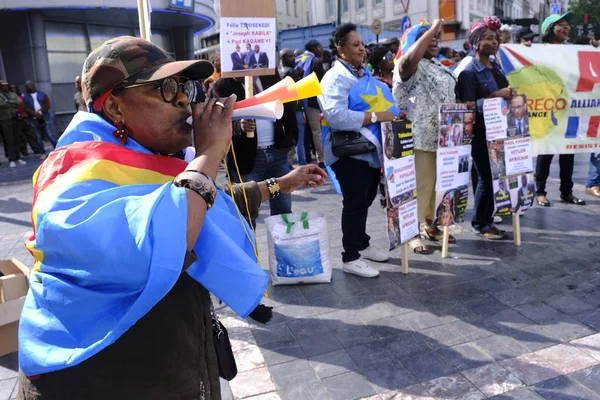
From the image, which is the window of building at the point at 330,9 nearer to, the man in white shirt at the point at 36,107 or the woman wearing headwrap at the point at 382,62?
the man in white shirt at the point at 36,107

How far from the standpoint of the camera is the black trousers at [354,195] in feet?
13.4

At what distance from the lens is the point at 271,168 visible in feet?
13.5

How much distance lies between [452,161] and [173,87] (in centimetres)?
360

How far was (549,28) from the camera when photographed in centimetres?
571

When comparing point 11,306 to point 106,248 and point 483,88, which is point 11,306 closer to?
point 106,248

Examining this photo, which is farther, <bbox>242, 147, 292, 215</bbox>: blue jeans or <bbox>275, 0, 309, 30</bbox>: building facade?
<bbox>275, 0, 309, 30</bbox>: building facade

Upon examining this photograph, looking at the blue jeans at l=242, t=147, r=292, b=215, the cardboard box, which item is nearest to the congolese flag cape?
the cardboard box

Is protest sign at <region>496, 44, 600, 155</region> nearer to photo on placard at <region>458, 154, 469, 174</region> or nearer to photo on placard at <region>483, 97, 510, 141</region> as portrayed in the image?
photo on placard at <region>483, 97, 510, 141</region>

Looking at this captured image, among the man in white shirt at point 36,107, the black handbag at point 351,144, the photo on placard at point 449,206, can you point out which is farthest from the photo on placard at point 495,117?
the man in white shirt at point 36,107

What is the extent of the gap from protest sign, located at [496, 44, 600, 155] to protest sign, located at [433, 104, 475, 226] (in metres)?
1.27

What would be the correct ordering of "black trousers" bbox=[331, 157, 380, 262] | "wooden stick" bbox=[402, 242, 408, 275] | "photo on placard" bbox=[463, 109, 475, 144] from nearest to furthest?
"black trousers" bbox=[331, 157, 380, 262], "wooden stick" bbox=[402, 242, 408, 275], "photo on placard" bbox=[463, 109, 475, 144]

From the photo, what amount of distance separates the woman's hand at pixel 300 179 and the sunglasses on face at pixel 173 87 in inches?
23.9

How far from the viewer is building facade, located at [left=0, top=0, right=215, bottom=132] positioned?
14.1m

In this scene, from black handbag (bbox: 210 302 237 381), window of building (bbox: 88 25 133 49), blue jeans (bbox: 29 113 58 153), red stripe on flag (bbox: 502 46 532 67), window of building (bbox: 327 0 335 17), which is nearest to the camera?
black handbag (bbox: 210 302 237 381)
